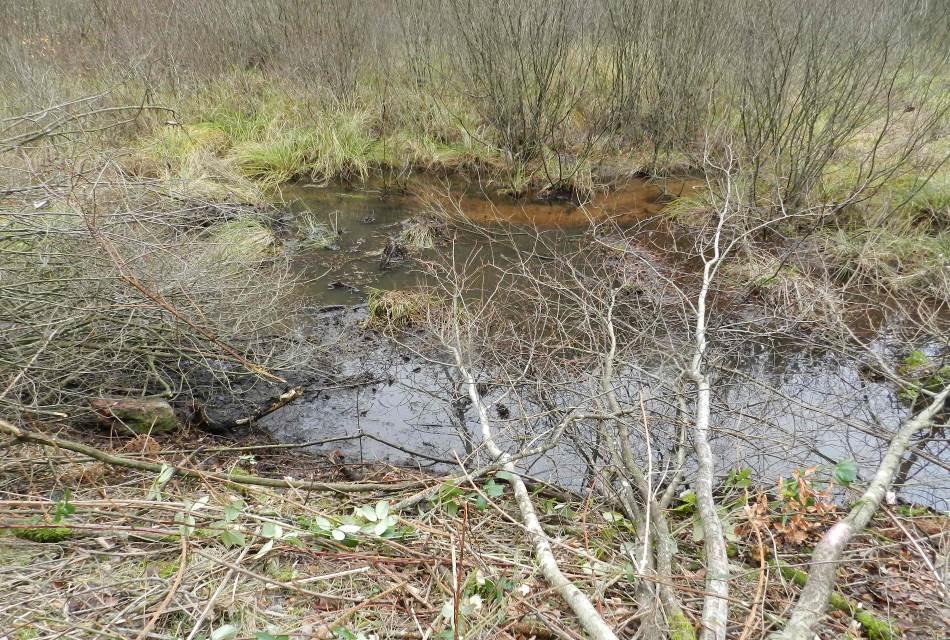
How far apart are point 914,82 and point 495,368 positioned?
576cm

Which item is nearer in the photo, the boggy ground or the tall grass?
the boggy ground

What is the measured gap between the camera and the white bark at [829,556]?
196cm

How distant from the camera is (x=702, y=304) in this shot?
13.1 ft

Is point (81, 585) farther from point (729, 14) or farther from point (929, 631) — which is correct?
point (729, 14)

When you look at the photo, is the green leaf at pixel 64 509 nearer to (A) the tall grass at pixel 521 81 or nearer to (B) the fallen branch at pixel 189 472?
(B) the fallen branch at pixel 189 472

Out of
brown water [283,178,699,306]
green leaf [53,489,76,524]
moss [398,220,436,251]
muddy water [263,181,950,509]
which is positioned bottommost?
brown water [283,178,699,306]

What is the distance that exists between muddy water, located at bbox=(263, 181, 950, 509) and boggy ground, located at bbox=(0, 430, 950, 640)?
0.60 meters

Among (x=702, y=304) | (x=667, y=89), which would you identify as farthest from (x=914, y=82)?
(x=702, y=304)

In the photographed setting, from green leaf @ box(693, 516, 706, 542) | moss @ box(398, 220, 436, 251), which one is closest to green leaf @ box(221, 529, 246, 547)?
green leaf @ box(693, 516, 706, 542)

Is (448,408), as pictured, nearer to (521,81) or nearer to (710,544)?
(710,544)

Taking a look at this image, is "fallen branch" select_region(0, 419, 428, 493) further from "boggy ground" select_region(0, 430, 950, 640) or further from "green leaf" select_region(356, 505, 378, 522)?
"green leaf" select_region(356, 505, 378, 522)

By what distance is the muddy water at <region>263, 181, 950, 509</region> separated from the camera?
365 centimetres

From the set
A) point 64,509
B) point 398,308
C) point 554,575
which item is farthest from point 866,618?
point 398,308

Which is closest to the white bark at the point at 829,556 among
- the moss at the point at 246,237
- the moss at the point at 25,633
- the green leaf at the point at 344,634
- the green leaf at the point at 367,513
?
the green leaf at the point at 344,634
